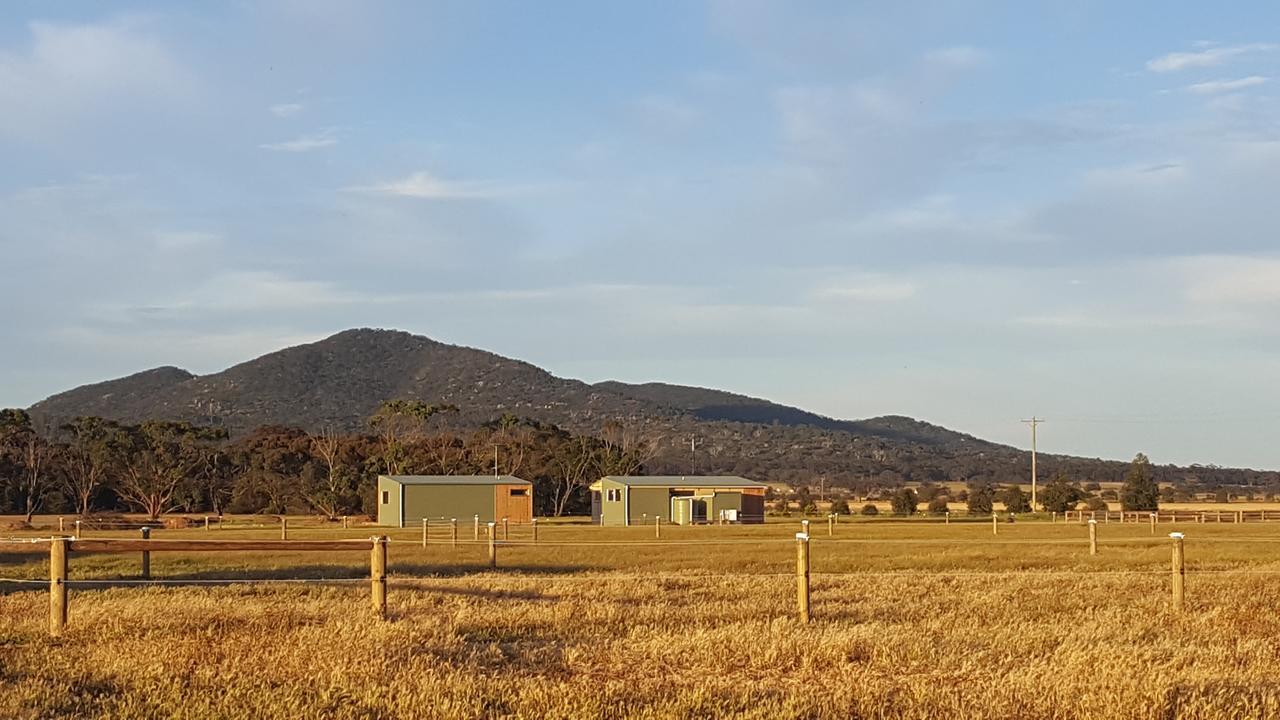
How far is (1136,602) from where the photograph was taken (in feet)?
58.5

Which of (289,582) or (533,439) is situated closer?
(289,582)

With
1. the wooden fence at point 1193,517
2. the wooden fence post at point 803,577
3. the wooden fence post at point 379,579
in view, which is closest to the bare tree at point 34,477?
the wooden fence at point 1193,517

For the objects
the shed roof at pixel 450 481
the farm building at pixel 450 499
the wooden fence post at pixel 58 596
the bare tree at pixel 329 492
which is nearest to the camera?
the wooden fence post at pixel 58 596

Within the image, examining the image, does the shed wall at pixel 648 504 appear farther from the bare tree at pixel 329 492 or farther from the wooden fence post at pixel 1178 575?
the wooden fence post at pixel 1178 575

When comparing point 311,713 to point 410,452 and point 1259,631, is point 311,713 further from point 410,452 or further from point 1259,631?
point 410,452

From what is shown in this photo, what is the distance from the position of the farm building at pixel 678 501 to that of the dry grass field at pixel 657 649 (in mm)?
52509

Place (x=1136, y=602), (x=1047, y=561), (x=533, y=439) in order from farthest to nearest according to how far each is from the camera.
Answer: (x=533, y=439)
(x=1047, y=561)
(x=1136, y=602)

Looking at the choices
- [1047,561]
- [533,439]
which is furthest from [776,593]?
[533,439]

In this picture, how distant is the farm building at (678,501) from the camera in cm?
7538

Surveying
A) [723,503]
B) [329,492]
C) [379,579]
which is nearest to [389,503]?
[329,492]

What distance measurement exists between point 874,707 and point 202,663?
5.78 meters

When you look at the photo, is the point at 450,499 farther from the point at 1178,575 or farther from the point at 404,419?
the point at 1178,575

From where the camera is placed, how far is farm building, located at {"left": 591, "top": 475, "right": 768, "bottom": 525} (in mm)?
75375

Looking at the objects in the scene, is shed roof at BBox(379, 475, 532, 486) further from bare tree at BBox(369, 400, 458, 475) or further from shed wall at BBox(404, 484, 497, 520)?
bare tree at BBox(369, 400, 458, 475)
